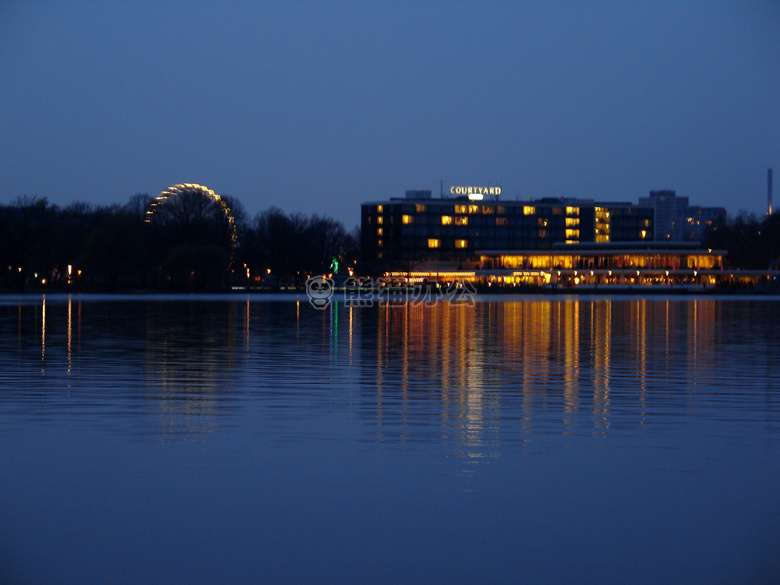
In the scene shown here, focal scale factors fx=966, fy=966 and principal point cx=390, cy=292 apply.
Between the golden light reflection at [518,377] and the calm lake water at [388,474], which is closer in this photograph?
the calm lake water at [388,474]

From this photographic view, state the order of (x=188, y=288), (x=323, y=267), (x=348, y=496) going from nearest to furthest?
(x=348, y=496) < (x=188, y=288) < (x=323, y=267)

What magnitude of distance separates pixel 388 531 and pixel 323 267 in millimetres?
151485

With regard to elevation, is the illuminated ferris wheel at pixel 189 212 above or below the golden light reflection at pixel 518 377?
above

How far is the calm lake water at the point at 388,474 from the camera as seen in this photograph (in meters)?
7.71

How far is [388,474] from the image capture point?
10531 mm

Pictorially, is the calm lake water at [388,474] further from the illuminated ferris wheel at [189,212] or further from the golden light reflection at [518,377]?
the illuminated ferris wheel at [189,212]

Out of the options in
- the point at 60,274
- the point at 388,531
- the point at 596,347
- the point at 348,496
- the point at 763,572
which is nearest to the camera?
the point at 763,572

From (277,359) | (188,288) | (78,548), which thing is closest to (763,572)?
(78,548)

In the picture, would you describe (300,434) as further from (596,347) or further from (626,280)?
(626,280)

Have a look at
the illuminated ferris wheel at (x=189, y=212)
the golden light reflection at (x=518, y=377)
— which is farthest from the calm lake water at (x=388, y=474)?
the illuminated ferris wheel at (x=189, y=212)

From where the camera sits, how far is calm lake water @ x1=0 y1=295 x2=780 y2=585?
7.71 metres

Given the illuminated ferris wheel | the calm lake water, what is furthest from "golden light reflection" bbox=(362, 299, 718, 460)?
the illuminated ferris wheel

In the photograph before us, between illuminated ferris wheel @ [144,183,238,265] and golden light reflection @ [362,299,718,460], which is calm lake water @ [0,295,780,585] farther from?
illuminated ferris wheel @ [144,183,238,265]

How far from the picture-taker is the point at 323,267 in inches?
6275
